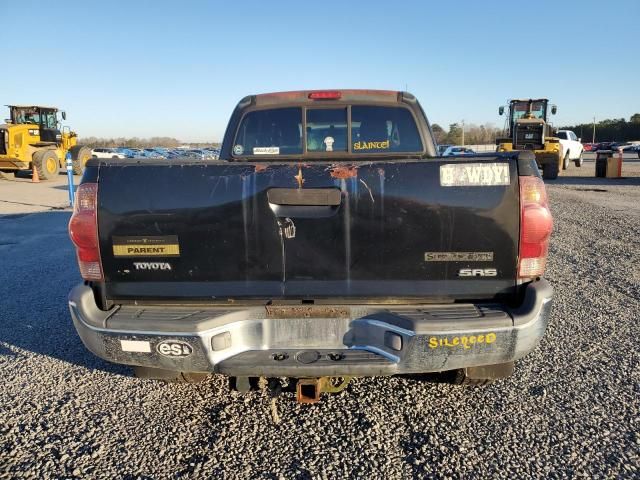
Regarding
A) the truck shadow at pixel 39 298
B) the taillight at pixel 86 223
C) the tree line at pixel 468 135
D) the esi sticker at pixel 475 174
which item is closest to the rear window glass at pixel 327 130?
the esi sticker at pixel 475 174

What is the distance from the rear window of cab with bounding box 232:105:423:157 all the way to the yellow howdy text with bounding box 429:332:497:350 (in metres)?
Answer: 1.78

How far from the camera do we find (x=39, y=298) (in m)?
5.44

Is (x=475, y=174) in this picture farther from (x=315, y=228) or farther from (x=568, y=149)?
(x=568, y=149)

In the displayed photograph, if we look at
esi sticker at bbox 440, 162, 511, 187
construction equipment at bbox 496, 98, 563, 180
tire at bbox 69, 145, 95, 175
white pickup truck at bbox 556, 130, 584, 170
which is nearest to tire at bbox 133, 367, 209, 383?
esi sticker at bbox 440, 162, 511, 187

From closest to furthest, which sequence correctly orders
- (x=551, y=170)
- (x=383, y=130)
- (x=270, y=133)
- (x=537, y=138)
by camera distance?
(x=383, y=130) → (x=270, y=133) → (x=551, y=170) → (x=537, y=138)

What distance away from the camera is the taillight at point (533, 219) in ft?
8.21

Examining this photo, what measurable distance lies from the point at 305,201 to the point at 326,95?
1.49 meters

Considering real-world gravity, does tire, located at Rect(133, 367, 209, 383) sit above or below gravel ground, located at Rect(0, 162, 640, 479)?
above

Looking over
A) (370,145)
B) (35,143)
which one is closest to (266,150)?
(370,145)

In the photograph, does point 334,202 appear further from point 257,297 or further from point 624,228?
point 624,228

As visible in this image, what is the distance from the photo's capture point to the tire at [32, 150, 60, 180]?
2369cm

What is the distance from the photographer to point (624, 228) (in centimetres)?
943

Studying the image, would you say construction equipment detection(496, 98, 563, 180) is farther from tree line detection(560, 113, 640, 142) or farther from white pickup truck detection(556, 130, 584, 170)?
tree line detection(560, 113, 640, 142)

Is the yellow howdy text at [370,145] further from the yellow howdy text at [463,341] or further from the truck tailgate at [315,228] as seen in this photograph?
the yellow howdy text at [463,341]
